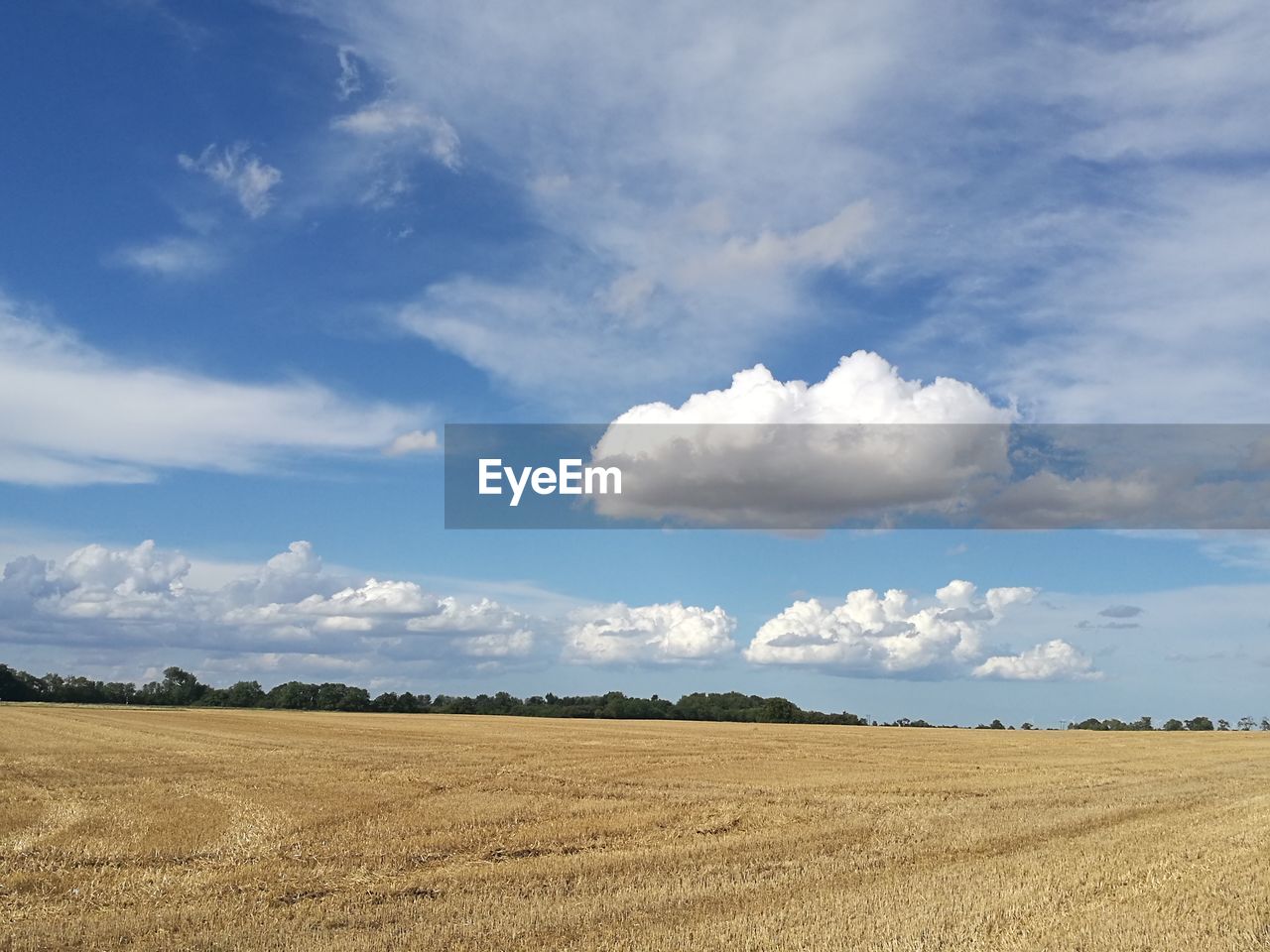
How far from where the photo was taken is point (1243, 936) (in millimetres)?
12891

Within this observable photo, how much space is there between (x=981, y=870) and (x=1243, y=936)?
4.51m

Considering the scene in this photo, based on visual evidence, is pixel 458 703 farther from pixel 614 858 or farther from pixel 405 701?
pixel 614 858

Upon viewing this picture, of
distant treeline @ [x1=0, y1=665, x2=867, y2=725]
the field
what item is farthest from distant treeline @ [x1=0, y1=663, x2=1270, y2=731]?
the field

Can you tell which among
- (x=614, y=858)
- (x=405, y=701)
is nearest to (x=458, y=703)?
(x=405, y=701)

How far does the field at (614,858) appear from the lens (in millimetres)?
12891

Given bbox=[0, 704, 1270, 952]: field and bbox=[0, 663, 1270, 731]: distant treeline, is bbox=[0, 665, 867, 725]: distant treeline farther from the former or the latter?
bbox=[0, 704, 1270, 952]: field

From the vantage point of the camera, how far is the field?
12.9 meters

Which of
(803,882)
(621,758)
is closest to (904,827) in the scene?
(803,882)

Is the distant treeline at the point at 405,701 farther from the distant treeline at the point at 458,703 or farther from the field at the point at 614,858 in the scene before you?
the field at the point at 614,858

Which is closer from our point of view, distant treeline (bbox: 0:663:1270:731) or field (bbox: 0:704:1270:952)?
field (bbox: 0:704:1270:952)

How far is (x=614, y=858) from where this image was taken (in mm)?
17844

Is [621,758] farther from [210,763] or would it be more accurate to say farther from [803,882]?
[803,882]

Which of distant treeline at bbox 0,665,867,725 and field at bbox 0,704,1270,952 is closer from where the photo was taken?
field at bbox 0,704,1270,952

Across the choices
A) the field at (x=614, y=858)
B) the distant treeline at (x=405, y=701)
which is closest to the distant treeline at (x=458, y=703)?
the distant treeline at (x=405, y=701)
